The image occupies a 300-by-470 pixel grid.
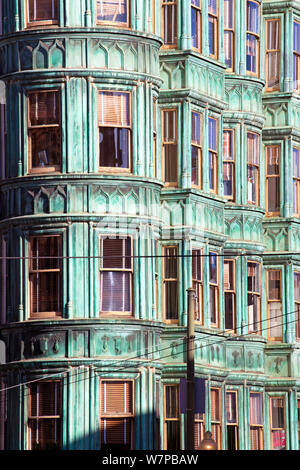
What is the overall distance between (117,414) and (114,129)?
22.3ft

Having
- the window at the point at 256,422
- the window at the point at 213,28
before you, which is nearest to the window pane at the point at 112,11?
the window at the point at 213,28

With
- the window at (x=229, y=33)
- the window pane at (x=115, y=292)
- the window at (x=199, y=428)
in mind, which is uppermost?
the window at (x=229, y=33)

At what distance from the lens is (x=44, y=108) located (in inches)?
1661

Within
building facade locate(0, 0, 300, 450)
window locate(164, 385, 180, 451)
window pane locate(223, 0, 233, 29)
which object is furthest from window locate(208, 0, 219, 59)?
window locate(164, 385, 180, 451)

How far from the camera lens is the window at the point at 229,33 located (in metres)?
48.0

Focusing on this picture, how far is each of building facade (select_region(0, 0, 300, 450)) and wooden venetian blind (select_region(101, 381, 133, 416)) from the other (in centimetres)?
3

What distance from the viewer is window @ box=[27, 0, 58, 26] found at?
42438 mm

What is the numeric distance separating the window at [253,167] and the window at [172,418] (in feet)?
22.6

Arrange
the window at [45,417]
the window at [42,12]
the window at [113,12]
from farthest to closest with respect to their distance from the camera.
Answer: the window at [113,12] → the window at [42,12] → the window at [45,417]

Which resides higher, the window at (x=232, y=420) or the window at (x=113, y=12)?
the window at (x=113, y=12)

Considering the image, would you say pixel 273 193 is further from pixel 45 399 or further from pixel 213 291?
pixel 45 399

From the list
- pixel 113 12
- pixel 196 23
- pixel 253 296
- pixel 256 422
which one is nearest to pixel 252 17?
pixel 196 23

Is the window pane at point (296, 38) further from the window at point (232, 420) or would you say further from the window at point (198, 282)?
the window at point (232, 420)
